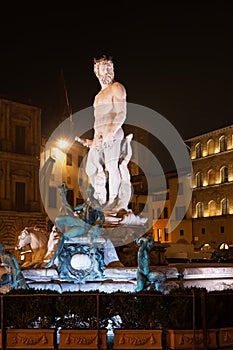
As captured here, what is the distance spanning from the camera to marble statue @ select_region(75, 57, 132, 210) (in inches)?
672

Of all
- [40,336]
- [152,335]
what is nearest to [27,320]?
[40,336]

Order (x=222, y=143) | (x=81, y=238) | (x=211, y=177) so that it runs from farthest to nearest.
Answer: (x=211, y=177) → (x=222, y=143) → (x=81, y=238)

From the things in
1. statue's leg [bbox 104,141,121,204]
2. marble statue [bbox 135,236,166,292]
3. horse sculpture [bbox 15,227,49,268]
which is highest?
statue's leg [bbox 104,141,121,204]

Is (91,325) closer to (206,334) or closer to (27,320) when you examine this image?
(27,320)

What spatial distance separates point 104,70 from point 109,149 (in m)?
2.52

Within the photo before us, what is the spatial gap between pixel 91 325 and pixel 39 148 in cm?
3822

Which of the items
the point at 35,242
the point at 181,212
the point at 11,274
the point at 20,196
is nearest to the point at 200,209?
the point at 181,212

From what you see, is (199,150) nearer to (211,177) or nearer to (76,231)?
(211,177)

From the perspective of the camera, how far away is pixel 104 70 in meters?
17.8

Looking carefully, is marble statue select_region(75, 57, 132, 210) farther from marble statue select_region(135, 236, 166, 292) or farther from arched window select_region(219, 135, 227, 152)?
arched window select_region(219, 135, 227, 152)

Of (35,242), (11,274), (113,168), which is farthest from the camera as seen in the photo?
(113,168)

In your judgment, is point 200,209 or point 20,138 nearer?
point 20,138

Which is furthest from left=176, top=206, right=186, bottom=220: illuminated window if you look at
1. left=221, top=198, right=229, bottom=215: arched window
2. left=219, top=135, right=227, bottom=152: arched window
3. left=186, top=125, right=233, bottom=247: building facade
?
left=219, top=135, right=227, bottom=152: arched window

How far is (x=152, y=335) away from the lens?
29.3ft
